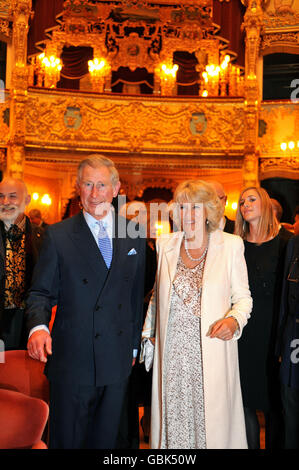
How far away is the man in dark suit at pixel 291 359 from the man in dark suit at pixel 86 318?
894 millimetres

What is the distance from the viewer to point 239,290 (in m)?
2.40

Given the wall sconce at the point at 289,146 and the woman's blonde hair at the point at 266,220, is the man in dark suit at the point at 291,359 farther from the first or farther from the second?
the wall sconce at the point at 289,146

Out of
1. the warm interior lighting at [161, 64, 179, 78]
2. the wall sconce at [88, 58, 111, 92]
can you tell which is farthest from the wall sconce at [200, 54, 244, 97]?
the wall sconce at [88, 58, 111, 92]

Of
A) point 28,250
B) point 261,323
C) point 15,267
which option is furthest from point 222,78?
point 261,323

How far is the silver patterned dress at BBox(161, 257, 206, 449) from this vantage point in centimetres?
231

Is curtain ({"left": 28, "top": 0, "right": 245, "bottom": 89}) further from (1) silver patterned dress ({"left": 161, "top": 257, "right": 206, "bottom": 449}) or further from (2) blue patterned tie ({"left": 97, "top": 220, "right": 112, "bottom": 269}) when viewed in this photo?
(1) silver patterned dress ({"left": 161, "top": 257, "right": 206, "bottom": 449})

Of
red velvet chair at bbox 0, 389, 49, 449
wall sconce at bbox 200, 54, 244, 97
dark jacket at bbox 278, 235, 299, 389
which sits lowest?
red velvet chair at bbox 0, 389, 49, 449

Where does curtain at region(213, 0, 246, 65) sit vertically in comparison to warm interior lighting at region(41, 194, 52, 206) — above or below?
above

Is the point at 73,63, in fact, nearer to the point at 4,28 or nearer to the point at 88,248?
the point at 4,28

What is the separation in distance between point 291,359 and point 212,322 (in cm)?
58

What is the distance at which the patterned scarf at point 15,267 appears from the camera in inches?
134

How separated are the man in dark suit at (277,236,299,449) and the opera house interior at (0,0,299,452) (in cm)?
728

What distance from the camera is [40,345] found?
1953 mm

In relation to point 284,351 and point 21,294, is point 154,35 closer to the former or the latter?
point 21,294
